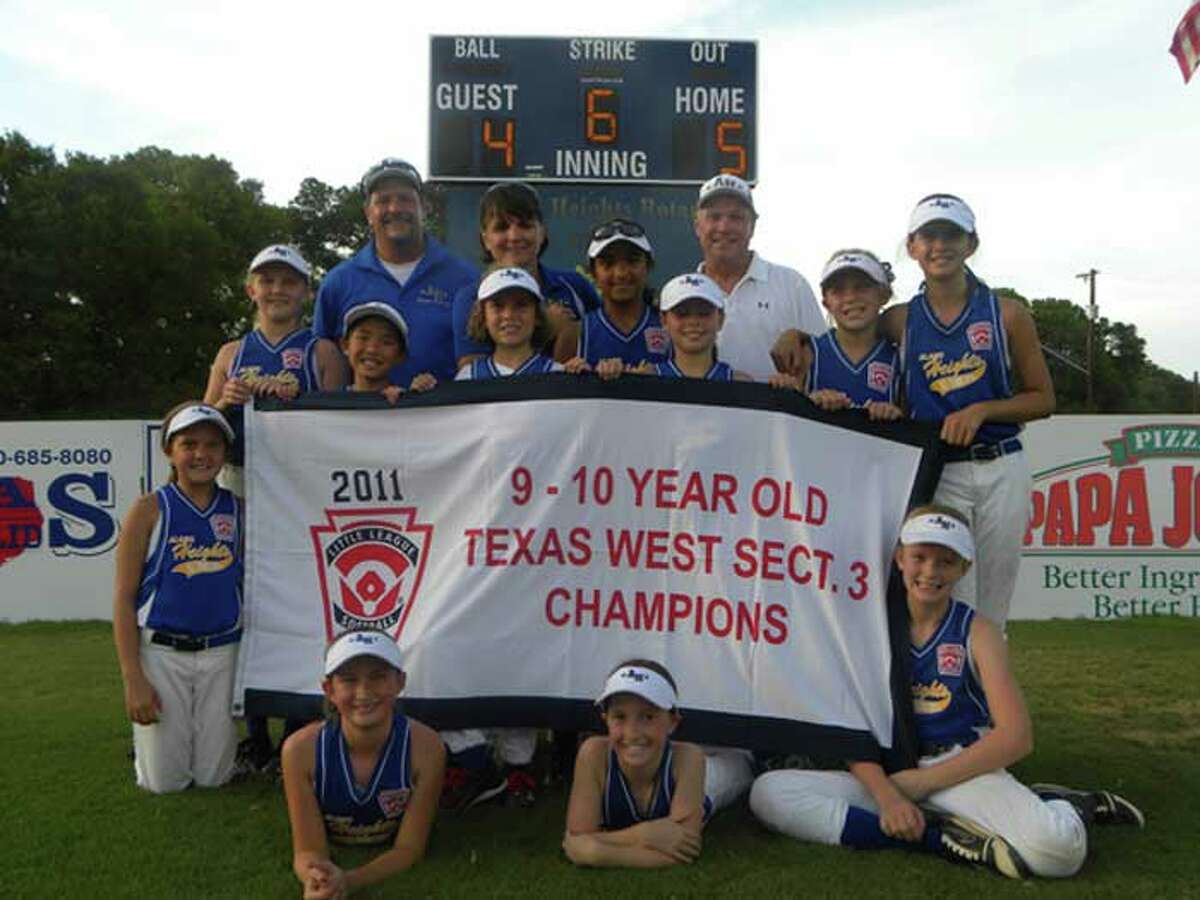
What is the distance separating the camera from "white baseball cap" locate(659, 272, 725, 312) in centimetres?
442

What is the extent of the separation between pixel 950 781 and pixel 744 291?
89.9 inches

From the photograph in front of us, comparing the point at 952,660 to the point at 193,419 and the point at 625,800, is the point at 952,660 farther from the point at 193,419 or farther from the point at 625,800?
the point at 193,419

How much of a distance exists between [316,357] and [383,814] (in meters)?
2.10

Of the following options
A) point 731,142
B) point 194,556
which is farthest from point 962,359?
point 731,142

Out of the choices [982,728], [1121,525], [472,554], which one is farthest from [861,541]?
[1121,525]

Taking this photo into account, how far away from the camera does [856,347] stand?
4590 mm

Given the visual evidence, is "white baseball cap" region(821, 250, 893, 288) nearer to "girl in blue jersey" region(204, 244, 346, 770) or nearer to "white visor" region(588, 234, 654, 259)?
"white visor" region(588, 234, 654, 259)

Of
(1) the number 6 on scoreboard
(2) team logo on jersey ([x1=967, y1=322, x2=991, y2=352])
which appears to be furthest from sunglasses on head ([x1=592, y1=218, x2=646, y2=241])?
(1) the number 6 on scoreboard

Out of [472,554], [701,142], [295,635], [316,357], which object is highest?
[701,142]

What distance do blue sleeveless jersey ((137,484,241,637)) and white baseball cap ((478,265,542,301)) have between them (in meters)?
1.46

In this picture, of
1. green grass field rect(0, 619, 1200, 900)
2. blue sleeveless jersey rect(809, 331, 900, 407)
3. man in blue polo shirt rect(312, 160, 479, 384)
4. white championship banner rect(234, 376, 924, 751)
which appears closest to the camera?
green grass field rect(0, 619, 1200, 900)

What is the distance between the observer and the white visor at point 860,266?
4.47 m

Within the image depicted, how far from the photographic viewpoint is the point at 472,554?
4.54 meters

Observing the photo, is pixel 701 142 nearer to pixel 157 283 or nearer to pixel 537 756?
pixel 537 756
